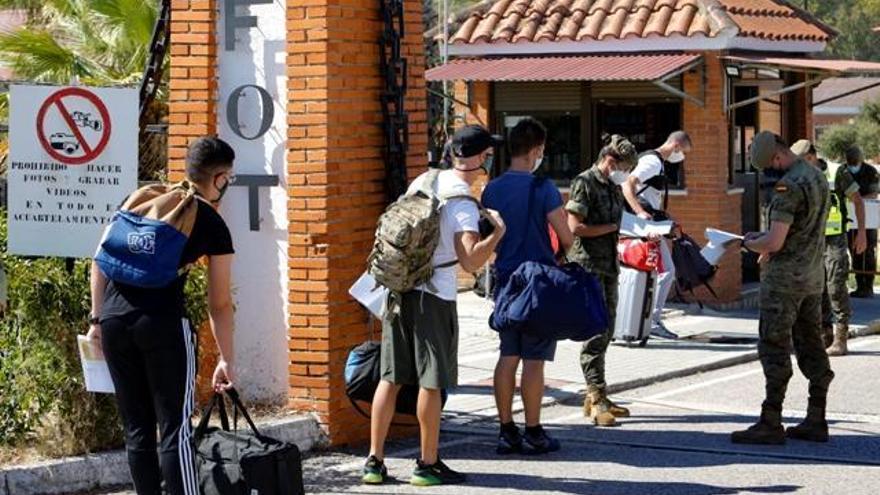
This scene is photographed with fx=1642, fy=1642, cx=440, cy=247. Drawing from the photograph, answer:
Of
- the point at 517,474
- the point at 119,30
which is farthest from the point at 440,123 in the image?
the point at 517,474

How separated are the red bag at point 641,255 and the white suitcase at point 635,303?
53mm

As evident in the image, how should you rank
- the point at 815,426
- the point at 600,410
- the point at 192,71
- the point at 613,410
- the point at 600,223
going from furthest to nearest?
the point at 613,410
the point at 600,410
the point at 600,223
the point at 192,71
the point at 815,426

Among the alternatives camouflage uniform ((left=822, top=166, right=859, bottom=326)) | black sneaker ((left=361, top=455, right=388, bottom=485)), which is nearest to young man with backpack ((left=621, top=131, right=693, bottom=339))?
camouflage uniform ((left=822, top=166, right=859, bottom=326))

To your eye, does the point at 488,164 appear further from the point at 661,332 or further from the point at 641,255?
the point at 661,332

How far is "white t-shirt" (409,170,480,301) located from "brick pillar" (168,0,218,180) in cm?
203

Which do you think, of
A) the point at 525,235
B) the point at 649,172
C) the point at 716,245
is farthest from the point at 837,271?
the point at 525,235

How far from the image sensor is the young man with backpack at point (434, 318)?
8422 millimetres

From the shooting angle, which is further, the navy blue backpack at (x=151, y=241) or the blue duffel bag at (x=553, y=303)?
the blue duffel bag at (x=553, y=303)

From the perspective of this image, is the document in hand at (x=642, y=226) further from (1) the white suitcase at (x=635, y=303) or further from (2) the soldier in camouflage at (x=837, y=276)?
(2) the soldier in camouflage at (x=837, y=276)

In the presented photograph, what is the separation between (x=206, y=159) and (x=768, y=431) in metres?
4.21

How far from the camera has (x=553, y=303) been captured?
9.02 metres

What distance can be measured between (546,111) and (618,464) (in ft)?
30.3

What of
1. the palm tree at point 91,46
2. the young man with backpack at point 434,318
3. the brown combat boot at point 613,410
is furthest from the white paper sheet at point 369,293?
the palm tree at point 91,46

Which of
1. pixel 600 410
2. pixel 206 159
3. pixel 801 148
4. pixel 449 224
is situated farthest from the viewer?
pixel 801 148
